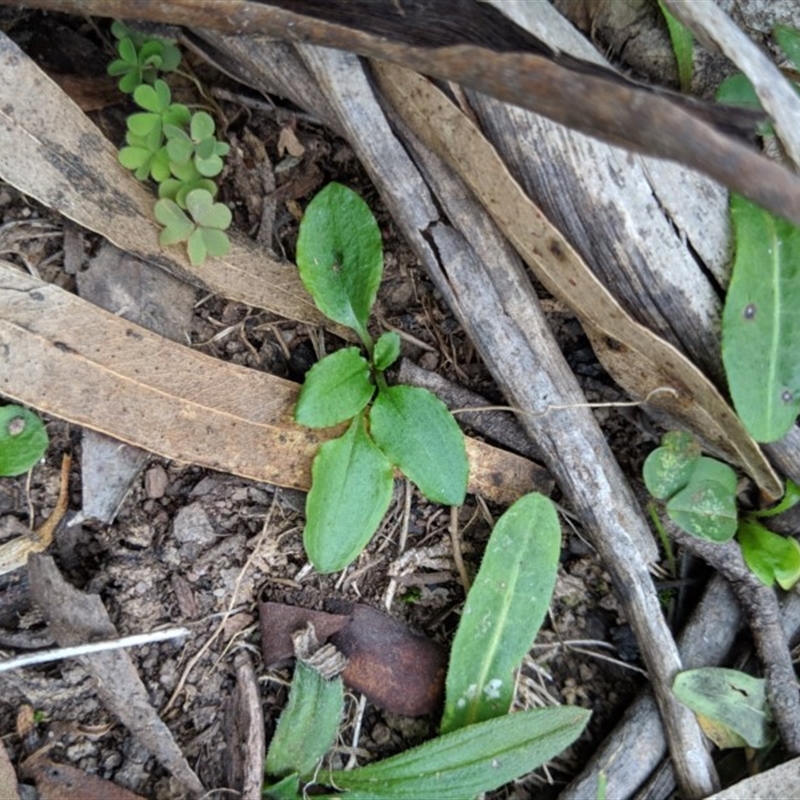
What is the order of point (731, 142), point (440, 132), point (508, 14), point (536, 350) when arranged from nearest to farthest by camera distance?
point (731, 142) → point (508, 14) → point (440, 132) → point (536, 350)

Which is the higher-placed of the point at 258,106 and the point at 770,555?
the point at 258,106

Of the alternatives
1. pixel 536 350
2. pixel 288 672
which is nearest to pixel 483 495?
pixel 536 350

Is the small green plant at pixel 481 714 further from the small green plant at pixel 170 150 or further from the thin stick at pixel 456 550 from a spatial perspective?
the small green plant at pixel 170 150

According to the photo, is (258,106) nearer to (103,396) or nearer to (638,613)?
(103,396)

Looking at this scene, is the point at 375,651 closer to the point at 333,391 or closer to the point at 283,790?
the point at 283,790

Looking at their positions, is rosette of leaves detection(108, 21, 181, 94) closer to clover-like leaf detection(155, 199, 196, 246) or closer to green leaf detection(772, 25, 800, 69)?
clover-like leaf detection(155, 199, 196, 246)

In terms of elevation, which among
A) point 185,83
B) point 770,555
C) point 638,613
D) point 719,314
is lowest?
point 638,613

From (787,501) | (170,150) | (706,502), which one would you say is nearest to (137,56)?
(170,150)
